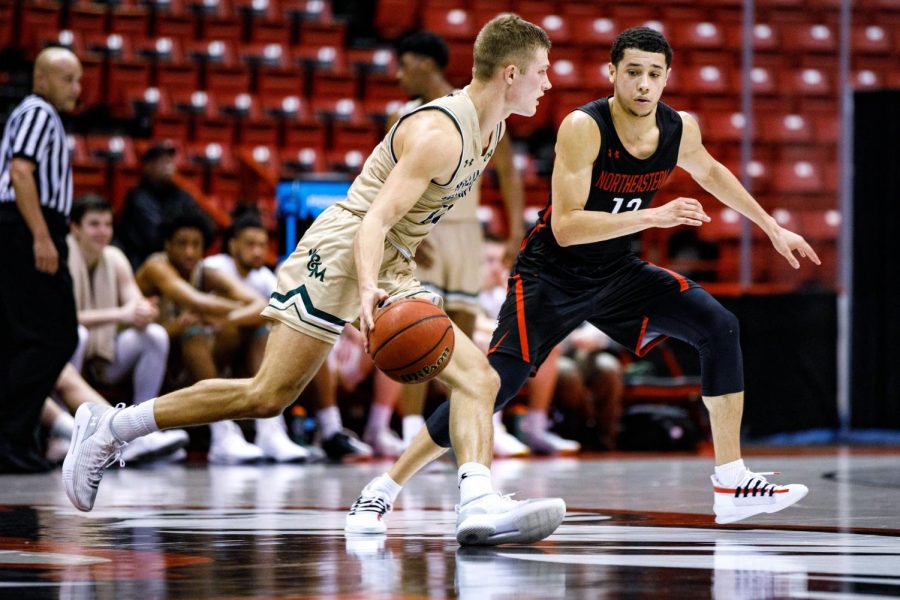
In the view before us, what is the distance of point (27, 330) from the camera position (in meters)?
6.99

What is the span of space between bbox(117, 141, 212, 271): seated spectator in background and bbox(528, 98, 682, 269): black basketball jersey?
208 inches

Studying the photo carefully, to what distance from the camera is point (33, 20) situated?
13852mm

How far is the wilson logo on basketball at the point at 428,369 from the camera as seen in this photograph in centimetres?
369

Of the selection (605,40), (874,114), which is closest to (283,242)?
(874,114)

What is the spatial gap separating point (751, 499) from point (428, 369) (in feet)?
4.44

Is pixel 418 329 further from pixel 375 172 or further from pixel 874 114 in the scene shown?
pixel 874 114

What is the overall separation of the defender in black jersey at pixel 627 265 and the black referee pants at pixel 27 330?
3.09m

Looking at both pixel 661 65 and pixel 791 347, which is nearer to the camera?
pixel 661 65

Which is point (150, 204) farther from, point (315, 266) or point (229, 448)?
point (315, 266)

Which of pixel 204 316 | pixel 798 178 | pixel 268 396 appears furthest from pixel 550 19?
pixel 268 396

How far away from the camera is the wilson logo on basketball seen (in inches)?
145

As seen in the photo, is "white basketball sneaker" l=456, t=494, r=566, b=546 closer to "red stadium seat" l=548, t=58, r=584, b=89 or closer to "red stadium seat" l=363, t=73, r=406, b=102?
"red stadium seat" l=363, t=73, r=406, b=102

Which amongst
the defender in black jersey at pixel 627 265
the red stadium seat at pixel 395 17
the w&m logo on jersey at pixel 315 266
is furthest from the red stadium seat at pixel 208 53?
the w&m logo on jersey at pixel 315 266

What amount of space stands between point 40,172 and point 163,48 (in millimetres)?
7576
